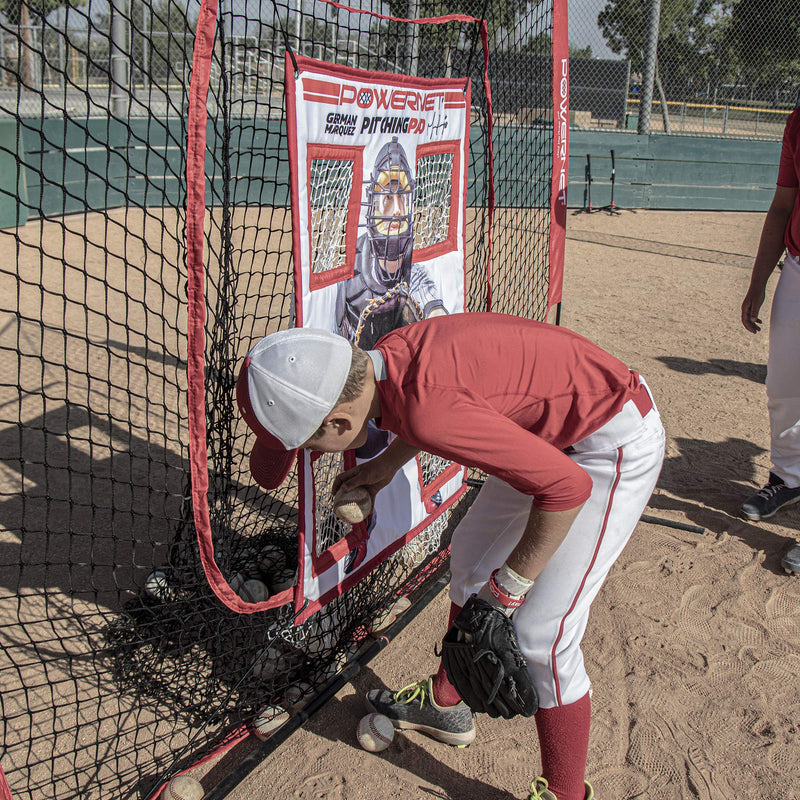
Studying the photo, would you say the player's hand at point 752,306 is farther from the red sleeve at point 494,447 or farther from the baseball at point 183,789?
the baseball at point 183,789

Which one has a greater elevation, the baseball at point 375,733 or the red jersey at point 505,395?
the red jersey at point 505,395

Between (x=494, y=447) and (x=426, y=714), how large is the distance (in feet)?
4.60

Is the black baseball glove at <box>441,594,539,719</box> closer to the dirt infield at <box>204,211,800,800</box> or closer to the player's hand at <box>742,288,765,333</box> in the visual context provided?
the dirt infield at <box>204,211,800,800</box>

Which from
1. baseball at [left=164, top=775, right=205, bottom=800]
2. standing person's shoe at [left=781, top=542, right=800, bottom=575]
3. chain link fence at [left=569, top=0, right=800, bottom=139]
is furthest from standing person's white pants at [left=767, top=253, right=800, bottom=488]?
chain link fence at [left=569, top=0, right=800, bottom=139]

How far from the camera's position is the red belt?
6.95 feet

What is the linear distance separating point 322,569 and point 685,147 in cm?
1425

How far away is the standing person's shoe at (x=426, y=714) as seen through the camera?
2.70 metres

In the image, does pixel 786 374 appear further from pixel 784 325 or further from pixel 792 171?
pixel 792 171

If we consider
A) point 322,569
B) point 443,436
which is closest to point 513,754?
point 322,569

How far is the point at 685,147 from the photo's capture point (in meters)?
14.5

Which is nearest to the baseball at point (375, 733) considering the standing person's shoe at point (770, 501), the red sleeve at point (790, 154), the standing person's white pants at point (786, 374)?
the standing person's shoe at point (770, 501)

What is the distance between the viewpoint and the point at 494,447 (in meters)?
1.77

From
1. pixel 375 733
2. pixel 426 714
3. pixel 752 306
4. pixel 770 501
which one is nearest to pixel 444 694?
pixel 426 714

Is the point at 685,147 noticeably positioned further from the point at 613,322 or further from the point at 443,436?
the point at 443,436
